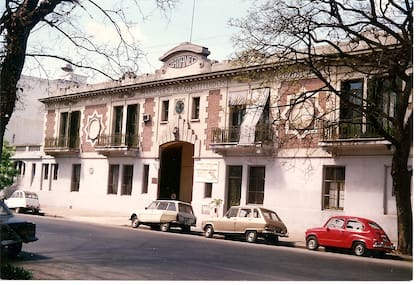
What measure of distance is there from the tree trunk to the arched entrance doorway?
292 cm

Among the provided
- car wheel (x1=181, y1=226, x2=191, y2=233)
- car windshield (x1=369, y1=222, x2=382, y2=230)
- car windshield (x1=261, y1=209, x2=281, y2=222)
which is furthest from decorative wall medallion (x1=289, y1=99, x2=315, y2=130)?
car wheel (x1=181, y1=226, x2=191, y2=233)

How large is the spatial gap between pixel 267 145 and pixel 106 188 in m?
2.48

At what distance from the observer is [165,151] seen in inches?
311

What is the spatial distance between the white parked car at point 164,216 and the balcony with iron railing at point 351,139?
2.26 metres

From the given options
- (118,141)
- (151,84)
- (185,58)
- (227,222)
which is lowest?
(227,222)

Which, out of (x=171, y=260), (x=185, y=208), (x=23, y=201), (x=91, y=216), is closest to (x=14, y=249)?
(x=23, y=201)

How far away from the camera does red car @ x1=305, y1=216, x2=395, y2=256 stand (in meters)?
6.08

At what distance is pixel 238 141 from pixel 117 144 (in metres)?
1.80

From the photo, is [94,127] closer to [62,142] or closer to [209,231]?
[62,142]

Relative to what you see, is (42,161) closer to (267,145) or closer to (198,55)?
(198,55)

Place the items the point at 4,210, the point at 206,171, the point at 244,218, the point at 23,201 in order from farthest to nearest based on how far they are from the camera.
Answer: the point at 206,171 → the point at 244,218 → the point at 23,201 → the point at 4,210

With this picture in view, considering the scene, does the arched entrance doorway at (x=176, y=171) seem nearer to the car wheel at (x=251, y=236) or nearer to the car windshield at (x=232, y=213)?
the car windshield at (x=232, y=213)

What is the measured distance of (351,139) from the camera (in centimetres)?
682
